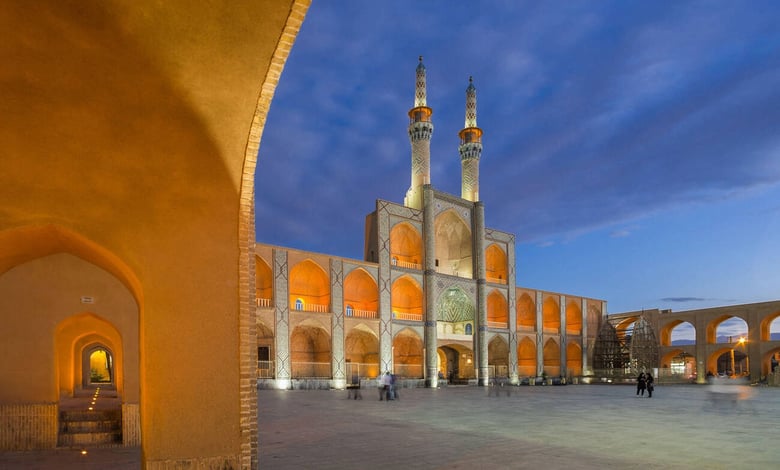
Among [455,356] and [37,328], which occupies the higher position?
[37,328]

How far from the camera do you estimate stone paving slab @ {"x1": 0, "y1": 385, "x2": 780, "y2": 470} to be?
6281 millimetres

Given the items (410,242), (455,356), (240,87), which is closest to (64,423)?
(240,87)

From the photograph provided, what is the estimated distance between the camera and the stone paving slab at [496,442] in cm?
628


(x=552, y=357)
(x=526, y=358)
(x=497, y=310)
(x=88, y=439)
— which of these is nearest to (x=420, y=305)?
(x=497, y=310)

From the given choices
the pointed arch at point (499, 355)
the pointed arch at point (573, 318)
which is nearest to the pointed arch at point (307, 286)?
the pointed arch at point (499, 355)

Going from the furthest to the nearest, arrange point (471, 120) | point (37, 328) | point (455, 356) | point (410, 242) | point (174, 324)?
1. point (471, 120)
2. point (455, 356)
3. point (410, 242)
4. point (37, 328)
5. point (174, 324)

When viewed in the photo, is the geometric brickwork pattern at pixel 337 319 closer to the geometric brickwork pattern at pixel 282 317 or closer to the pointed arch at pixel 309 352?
the pointed arch at pixel 309 352

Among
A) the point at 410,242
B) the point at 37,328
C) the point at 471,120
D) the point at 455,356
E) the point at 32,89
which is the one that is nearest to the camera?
the point at 32,89

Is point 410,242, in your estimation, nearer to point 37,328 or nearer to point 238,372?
point 37,328

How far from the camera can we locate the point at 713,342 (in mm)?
36938

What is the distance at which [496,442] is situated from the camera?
7.83 m

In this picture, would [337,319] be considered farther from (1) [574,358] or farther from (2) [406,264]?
(1) [574,358]

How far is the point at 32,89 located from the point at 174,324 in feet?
6.86

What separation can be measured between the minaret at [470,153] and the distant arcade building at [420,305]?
3.2 inches
